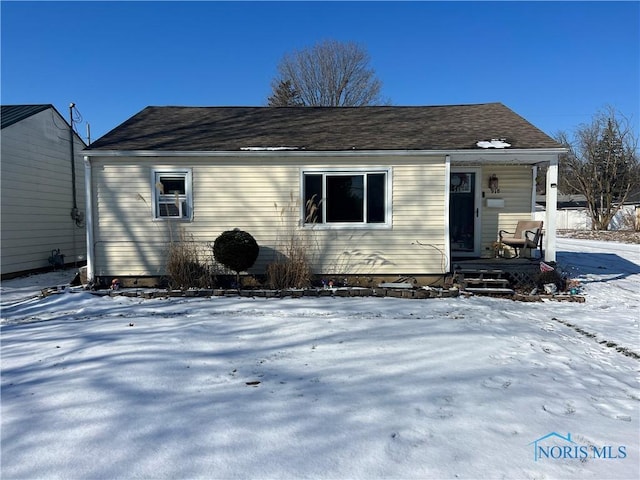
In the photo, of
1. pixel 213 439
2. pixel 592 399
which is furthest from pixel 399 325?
pixel 213 439

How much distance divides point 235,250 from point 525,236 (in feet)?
20.4

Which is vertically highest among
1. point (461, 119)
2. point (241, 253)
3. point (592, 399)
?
point (461, 119)

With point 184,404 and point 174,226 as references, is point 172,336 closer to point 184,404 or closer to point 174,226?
point 184,404

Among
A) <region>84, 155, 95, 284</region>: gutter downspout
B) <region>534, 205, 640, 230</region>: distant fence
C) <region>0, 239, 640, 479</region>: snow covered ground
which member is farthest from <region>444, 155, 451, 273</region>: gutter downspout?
<region>534, 205, 640, 230</region>: distant fence

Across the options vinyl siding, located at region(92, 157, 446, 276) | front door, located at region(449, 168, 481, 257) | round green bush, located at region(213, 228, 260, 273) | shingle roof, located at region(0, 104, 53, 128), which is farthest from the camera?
shingle roof, located at region(0, 104, 53, 128)

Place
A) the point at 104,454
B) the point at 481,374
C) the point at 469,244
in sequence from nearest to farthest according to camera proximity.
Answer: the point at 104,454, the point at 481,374, the point at 469,244

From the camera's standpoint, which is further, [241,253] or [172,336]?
[241,253]

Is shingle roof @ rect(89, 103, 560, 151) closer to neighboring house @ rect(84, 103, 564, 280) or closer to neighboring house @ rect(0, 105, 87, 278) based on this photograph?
neighboring house @ rect(84, 103, 564, 280)

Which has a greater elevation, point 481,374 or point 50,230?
point 50,230

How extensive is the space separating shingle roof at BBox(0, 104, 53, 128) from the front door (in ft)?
36.9

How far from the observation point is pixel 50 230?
1155 centimetres

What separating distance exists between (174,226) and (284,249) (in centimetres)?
236

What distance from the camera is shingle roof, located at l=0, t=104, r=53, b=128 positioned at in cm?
1038

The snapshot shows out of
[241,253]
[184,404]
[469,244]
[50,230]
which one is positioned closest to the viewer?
[184,404]
